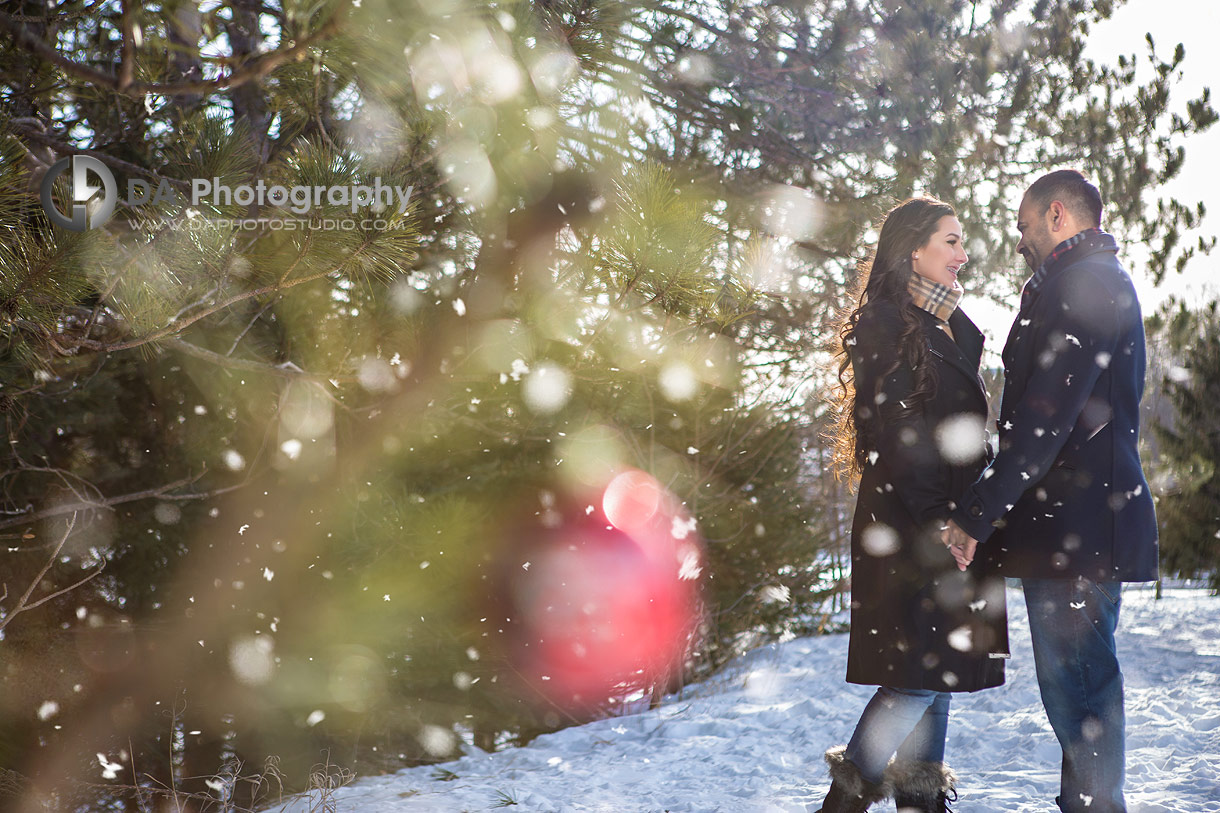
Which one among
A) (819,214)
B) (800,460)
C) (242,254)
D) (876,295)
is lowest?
(800,460)

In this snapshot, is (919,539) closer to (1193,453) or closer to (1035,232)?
(1035,232)

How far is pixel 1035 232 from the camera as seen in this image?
2.19m

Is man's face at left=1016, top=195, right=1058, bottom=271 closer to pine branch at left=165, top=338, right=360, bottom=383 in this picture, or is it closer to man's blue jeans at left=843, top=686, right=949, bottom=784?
man's blue jeans at left=843, top=686, right=949, bottom=784

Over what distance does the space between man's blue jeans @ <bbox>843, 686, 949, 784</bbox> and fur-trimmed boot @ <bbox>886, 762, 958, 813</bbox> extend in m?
0.02

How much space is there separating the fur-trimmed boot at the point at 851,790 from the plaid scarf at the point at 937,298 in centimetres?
129

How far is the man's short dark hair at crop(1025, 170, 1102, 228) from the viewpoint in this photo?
83.1 inches

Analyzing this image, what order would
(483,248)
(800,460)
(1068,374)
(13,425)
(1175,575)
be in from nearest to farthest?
(1068,374), (13,425), (483,248), (800,460), (1175,575)

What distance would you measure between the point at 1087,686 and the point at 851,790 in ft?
2.21

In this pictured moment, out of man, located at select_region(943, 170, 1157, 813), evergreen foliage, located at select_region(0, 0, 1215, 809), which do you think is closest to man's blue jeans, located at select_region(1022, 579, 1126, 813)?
man, located at select_region(943, 170, 1157, 813)

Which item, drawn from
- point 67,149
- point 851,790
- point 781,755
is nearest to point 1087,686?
point 851,790

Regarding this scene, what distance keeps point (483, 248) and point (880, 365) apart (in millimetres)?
2017

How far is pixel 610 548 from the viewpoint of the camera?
13.7 feet

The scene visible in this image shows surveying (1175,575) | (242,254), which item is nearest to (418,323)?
(242,254)

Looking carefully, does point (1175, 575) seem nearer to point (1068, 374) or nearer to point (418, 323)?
point (1068, 374)
